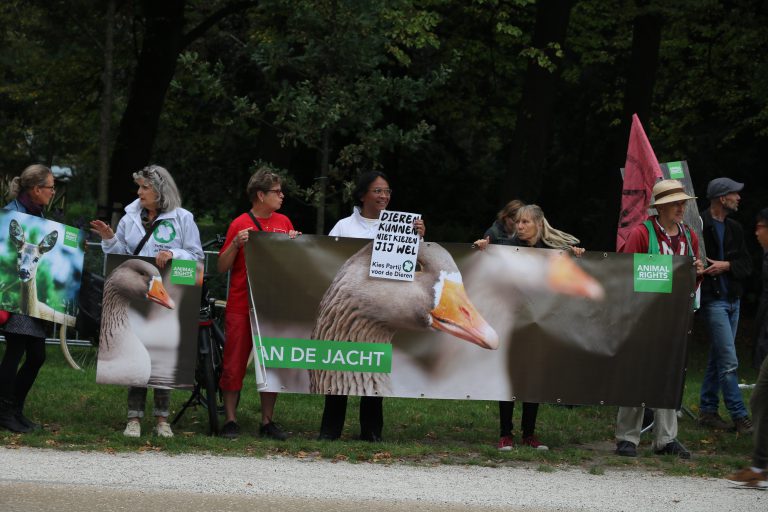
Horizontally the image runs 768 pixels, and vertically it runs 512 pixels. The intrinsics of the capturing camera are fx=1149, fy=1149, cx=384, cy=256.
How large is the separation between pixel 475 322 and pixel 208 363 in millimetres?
2136

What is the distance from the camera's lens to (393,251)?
8734 millimetres

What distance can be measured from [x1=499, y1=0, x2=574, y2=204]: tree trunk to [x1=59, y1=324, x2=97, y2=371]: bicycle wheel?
30.2ft

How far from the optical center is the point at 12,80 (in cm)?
3372

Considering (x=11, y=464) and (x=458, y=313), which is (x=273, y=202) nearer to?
(x=458, y=313)

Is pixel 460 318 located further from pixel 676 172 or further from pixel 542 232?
pixel 676 172

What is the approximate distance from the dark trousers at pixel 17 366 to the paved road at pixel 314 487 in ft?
2.74

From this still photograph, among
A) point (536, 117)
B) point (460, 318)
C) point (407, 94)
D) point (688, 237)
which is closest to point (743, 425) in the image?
point (688, 237)

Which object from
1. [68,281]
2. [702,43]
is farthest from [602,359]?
[702,43]

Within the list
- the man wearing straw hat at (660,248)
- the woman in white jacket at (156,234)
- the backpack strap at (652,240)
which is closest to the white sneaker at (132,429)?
the woman in white jacket at (156,234)

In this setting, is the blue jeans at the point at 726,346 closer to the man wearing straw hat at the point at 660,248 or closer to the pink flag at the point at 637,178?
the pink flag at the point at 637,178

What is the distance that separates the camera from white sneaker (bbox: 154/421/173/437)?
342 inches

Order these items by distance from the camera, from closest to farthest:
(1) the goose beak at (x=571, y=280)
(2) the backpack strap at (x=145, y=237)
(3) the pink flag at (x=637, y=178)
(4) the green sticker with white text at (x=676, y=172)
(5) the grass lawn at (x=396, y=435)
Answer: (5) the grass lawn at (x=396, y=435), (2) the backpack strap at (x=145, y=237), (1) the goose beak at (x=571, y=280), (3) the pink flag at (x=637, y=178), (4) the green sticker with white text at (x=676, y=172)

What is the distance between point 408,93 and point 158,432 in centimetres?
738

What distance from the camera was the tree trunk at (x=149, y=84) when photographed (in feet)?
72.2
